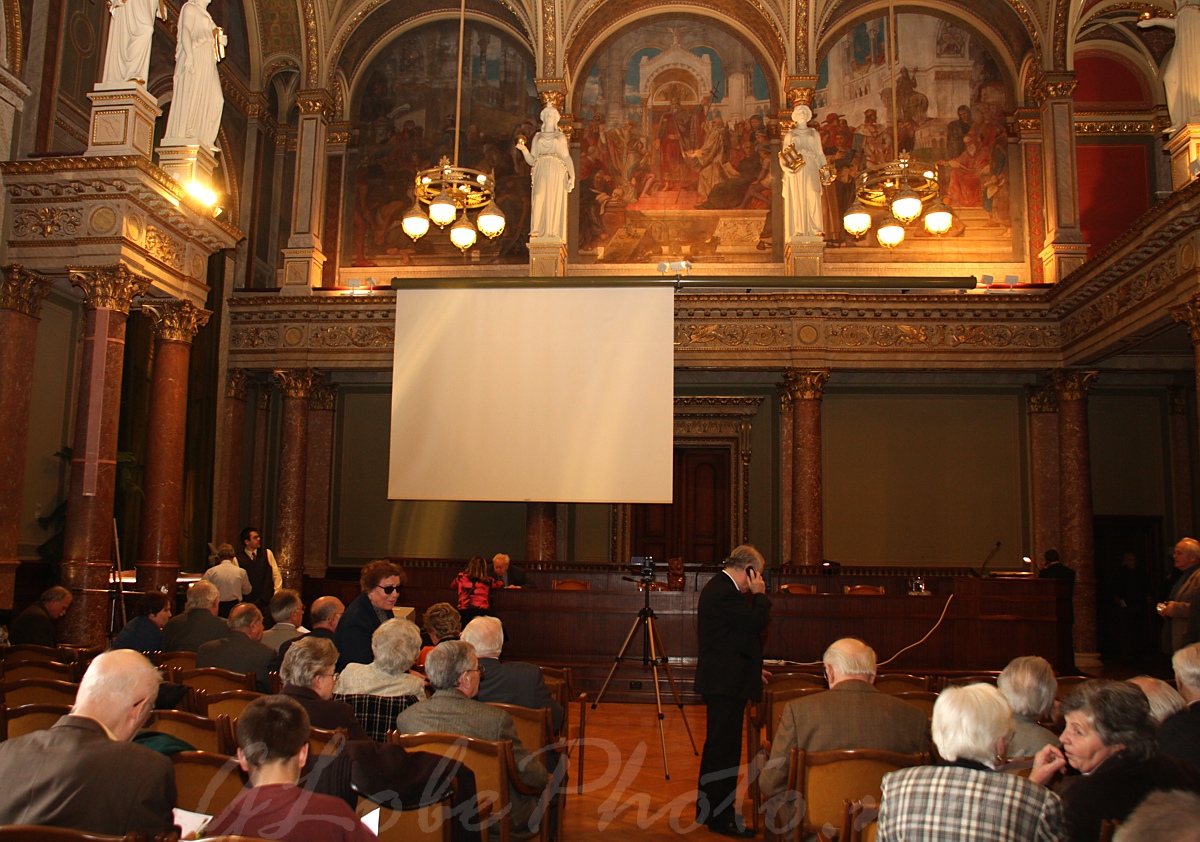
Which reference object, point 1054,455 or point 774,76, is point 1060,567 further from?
point 774,76

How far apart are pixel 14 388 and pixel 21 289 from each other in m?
1.09

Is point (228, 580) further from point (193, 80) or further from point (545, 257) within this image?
point (545, 257)

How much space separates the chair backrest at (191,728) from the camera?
3.73 metres

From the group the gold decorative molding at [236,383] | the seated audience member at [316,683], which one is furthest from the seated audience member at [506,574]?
the seated audience member at [316,683]

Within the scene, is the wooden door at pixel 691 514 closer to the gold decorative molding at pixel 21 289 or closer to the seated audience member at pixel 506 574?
the seated audience member at pixel 506 574

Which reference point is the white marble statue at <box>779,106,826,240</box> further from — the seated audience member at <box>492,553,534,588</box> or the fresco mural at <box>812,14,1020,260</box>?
the seated audience member at <box>492,553,534,588</box>

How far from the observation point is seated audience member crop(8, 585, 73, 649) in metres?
7.16

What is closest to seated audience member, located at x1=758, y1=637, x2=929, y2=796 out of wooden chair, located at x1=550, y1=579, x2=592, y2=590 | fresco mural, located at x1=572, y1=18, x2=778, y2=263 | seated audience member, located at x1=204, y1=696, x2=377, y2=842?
seated audience member, located at x1=204, y1=696, x2=377, y2=842

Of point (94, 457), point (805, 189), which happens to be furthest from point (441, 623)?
point (805, 189)

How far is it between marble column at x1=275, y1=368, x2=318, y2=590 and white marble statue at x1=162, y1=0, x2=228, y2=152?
14.5 feet

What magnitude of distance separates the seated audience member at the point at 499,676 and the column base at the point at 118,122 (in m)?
7.58

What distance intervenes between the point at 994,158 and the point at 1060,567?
7.10 m

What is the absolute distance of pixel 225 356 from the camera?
48.4 feet

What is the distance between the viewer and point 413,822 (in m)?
3.11
